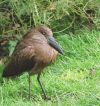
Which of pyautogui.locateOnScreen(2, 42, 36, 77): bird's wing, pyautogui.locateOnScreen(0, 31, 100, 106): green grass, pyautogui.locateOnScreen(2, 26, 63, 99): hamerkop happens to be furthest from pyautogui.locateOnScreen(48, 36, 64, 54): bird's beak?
pyautogui.locateOnScreen(0, 31, 100, 106): green grass

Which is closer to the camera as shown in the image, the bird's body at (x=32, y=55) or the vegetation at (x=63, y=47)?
the bird's body at (x=32, y=55)

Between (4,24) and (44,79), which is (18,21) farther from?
(44,79)

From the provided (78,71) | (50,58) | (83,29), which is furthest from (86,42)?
(50,58)

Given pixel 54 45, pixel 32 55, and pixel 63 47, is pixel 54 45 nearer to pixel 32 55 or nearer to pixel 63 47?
pixel 32 55

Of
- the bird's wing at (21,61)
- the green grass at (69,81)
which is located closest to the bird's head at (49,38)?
the bird's wing at (21,61)

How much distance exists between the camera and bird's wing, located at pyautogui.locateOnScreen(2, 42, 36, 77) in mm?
5941

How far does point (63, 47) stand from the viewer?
7.61 meters

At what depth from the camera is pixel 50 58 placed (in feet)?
19.5

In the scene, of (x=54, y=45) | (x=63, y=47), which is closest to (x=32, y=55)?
(x=54, y=45)

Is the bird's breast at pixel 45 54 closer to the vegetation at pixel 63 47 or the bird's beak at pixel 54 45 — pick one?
the bird's beak at pixel 54 45

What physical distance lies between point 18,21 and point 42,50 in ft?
6.24

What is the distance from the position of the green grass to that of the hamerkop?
0.62ft

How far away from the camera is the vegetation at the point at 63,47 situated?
19.7 ft

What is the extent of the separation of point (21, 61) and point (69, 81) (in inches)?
30.6
